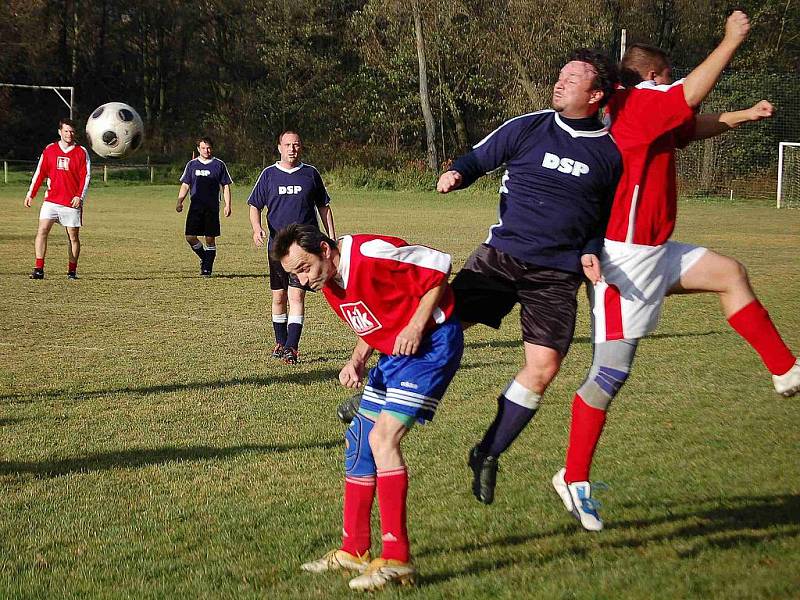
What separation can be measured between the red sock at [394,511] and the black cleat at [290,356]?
5.13 m

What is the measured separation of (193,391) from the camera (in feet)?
26.1

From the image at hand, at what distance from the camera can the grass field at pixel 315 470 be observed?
4.25 meters

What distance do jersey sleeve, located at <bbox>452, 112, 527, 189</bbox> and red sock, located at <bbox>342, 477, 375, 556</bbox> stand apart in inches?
57.0

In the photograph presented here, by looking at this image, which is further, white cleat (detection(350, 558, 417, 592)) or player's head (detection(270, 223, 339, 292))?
player's head (detection(270, 223, 339, 292))

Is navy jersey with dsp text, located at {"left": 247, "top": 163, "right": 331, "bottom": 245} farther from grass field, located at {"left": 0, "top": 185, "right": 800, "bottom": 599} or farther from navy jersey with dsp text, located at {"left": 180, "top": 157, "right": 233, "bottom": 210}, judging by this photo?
navy jersey with dsp text, located at {"left": 180, "top": 157, "right": 233, "bottom": 210}

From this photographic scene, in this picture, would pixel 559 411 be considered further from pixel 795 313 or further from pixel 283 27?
pixel 283 27

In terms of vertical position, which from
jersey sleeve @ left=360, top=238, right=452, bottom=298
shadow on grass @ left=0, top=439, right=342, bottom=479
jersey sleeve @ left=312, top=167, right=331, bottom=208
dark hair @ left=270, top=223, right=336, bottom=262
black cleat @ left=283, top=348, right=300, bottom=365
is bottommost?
black cleat @ left=283, top=348, right=300, bottom=365

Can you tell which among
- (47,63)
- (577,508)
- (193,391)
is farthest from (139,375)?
(47,63)

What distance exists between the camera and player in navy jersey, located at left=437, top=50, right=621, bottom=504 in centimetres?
471

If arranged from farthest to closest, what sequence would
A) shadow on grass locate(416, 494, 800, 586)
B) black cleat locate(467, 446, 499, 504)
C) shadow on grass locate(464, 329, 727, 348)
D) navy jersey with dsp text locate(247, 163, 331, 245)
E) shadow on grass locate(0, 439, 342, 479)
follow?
shadow on grass locate(464, 329, 727, 348) → navy jersey with dsp text locate(247, 163, 331, 245) → shadow on grass locate(0, 439, 342, 479) → black cleat locate(467, 446, 499, 504) → shadow on grass locate(416, 494, 800, 586)

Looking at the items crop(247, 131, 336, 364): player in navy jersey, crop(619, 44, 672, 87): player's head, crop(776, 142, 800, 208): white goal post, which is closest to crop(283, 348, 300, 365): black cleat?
crop(247, 131, 336, 364): player in navy jersey

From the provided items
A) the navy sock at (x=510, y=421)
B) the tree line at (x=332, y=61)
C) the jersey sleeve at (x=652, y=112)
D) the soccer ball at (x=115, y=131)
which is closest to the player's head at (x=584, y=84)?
the jersey sleeve at (x=652, y=112)

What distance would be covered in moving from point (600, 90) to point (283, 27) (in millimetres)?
50724

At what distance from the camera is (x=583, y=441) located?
16.0 feet
